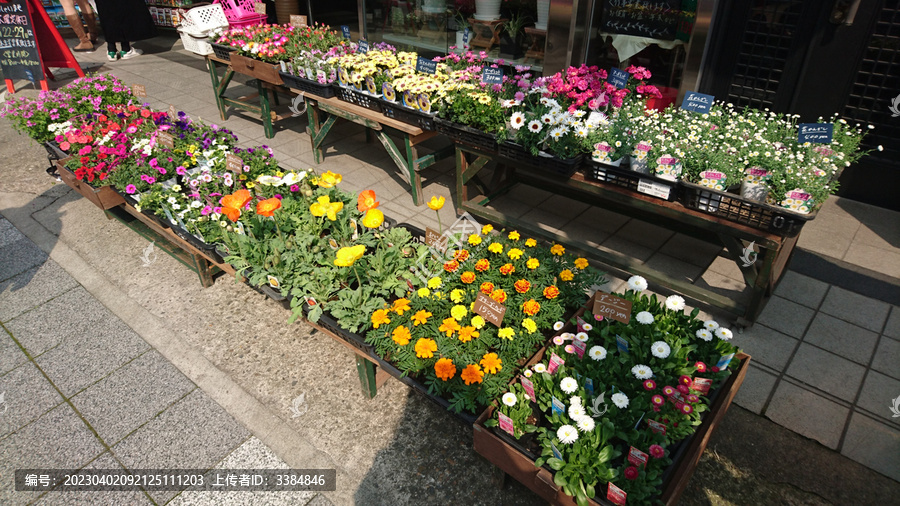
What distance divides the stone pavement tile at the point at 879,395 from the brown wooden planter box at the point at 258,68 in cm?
571

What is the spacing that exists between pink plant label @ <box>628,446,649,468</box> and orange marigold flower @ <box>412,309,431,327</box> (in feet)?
3.62

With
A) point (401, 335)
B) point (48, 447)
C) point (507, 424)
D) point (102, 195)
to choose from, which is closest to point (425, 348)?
point (401, 335)

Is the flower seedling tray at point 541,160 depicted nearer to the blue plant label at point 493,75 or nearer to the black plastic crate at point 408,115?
the blue plant label at point 493,75

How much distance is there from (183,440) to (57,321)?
1.68 metres

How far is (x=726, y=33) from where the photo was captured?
192 inches

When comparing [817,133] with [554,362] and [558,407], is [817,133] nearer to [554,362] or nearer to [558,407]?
[554,362]

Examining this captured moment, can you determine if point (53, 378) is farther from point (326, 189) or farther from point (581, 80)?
point (581, 80)

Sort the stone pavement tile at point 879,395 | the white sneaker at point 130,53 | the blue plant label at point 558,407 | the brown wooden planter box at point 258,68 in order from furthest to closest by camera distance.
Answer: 1. the white sneaker at point 130,53
2. the brown wooden planter box at point 258,68
3. the stone pavement tile at point 879,395
4. the blue plant label at point 558,407

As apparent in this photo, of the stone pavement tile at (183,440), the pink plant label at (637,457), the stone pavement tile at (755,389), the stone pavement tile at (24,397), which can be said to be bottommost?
the stone pavement tile at (24,397)

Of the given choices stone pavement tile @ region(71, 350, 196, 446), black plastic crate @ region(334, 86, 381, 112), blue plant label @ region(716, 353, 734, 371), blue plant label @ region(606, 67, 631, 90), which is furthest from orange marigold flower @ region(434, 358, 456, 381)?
black plastic crate @ region(334, 86, 381, 112)

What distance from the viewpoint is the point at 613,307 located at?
2.55 meters

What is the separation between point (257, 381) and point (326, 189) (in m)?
1.30

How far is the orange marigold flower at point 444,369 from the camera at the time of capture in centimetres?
238

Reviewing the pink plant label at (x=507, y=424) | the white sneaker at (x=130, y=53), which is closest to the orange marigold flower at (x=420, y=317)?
the pink plant label at (x=507, y=424)
